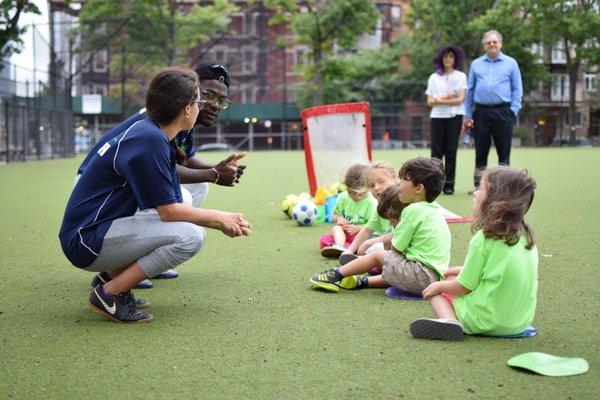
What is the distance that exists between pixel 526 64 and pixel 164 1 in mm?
23932

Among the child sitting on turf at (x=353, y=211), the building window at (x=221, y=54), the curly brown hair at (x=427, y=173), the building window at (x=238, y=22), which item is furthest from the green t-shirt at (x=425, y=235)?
the building window at (x=238, y=22)

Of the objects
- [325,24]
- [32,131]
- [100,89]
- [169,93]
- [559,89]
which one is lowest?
[32,131]

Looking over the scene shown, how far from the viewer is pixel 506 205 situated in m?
3.82

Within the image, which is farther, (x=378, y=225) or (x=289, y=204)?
(x=289, y=204)

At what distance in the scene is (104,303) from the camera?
4414mm

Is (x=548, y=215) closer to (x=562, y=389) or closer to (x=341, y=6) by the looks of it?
(x=562, y=389)

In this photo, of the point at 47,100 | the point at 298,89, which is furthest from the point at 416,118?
the point at 47,100

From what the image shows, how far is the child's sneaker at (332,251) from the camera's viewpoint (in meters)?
6.51

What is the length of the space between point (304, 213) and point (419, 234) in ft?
12.7

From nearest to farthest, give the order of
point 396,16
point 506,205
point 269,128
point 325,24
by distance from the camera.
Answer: point 506,205 → point 325,24 → point 269,128 → point 396,16

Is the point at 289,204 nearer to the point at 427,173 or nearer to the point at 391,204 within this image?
the point at 391,204

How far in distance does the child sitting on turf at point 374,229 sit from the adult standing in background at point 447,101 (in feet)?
17.6

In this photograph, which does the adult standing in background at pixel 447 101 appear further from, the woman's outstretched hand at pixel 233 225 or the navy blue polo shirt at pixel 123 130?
the woman's outstretched hand at pixel 233 225

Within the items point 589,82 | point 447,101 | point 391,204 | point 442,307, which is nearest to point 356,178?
point 391,204
